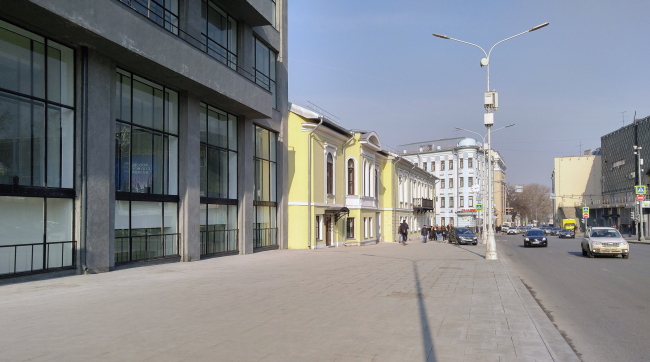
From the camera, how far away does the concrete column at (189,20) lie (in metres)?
18.9

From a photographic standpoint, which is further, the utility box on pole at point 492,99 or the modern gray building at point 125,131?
the utility box on pole at point 492,99

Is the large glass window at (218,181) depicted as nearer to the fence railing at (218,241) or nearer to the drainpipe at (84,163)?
the fence railing at (218,241)

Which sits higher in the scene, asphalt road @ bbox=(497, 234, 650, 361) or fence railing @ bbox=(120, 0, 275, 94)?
fence railing @ bbox=(120, 0, 275, 94)

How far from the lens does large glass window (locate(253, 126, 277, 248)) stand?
25.9 metres

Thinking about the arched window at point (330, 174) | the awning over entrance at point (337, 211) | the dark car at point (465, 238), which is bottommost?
the dark car at point (465, 238)

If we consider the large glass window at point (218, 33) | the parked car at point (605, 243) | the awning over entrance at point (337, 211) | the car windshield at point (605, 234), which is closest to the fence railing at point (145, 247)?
the large glass window at point (218, 33)

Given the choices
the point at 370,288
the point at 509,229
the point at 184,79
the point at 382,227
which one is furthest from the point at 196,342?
the point at 509,229

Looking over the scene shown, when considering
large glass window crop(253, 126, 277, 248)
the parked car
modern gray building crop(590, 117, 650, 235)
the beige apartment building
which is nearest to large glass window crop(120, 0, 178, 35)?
large glass window crop(253, 126, 277, 248)

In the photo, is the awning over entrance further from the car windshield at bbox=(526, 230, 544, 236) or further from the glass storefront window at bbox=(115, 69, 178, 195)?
the glass storefront window at bbox=(115, 69, 178, 195)

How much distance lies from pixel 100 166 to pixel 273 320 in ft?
30.2

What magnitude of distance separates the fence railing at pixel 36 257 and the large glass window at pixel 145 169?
1917 mm

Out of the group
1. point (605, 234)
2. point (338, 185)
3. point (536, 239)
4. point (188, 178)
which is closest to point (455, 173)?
point (536, 239)

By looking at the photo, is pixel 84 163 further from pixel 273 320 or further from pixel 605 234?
pixel 605 234

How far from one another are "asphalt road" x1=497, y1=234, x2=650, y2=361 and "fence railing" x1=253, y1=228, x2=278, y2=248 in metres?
13.3
